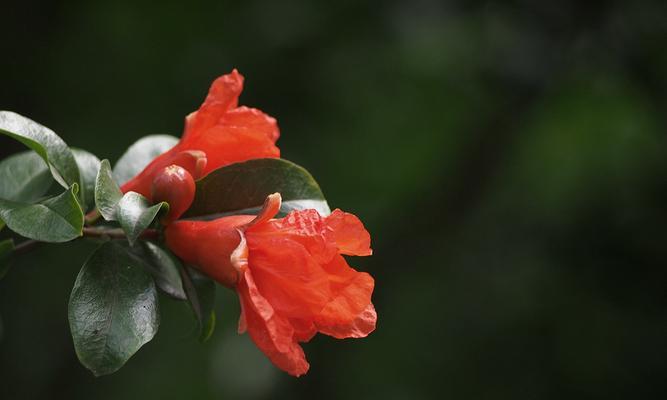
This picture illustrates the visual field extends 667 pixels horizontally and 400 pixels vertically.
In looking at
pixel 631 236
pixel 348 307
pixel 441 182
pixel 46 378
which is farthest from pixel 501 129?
pixel 348 307

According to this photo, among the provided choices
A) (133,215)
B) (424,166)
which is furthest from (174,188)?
(424,166)

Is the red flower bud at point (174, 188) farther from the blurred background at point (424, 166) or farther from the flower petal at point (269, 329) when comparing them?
the blurred background at point (424, 166)

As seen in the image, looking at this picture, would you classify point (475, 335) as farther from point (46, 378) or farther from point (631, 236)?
point (46, 378)

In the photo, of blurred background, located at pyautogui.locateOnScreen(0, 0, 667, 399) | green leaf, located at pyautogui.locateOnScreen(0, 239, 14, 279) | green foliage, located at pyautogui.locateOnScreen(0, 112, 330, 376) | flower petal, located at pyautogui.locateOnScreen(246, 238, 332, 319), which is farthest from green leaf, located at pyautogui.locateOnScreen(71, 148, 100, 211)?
blurred background, located at pyautogui.locateOnScreen(0, 0, 667, 399)

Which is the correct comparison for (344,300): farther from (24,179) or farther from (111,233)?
(24,179)

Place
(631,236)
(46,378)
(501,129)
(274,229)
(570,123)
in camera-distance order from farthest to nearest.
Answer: (570,123)
(46,378)
(501,129)
(631,236)
(274,229)
